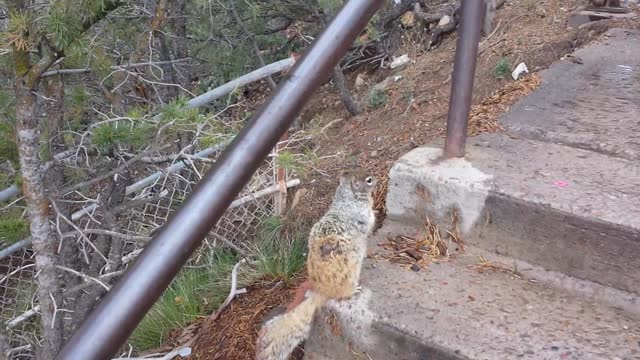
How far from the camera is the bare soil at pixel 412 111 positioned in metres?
2.39

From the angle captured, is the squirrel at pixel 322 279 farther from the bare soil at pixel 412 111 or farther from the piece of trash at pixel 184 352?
the piece of trash at pixel 184 352

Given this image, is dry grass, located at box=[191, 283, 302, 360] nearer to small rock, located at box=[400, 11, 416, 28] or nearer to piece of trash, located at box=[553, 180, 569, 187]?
piece of trash, located at box=[553, 180, 569, 187]

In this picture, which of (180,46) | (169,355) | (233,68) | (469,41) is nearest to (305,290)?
(169,355)

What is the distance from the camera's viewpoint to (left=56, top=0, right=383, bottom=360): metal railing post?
93cm

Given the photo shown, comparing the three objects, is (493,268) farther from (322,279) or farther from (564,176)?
(322,279)

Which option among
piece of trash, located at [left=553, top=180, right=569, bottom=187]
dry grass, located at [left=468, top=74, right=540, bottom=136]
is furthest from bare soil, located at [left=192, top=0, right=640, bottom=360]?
piece of trash, located at [left=553, top=180, right=569, bottom=187]

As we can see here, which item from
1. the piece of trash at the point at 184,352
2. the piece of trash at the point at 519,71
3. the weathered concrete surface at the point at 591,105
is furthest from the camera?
the piece of trash at the point at 519,71

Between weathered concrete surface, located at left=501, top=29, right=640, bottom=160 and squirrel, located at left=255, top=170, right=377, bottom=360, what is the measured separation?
84 cm

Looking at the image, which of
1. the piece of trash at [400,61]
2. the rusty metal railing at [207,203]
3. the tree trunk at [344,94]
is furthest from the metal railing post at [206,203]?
the piece of trash at [400,61]

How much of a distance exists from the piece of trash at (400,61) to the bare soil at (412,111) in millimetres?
50

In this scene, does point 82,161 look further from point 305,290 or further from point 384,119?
point 384,119

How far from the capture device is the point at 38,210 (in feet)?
6.18

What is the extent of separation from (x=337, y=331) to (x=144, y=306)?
92 centimetres

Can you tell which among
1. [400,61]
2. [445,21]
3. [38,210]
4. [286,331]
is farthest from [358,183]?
[445,21]
